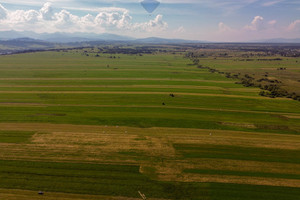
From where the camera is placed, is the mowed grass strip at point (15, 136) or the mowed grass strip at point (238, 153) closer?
the mowed grass strip at point (238, 153)

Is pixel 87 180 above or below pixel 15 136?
below

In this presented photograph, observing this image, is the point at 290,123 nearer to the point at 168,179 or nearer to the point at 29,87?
the point at 168,179

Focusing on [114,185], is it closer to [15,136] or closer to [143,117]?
[143,117]

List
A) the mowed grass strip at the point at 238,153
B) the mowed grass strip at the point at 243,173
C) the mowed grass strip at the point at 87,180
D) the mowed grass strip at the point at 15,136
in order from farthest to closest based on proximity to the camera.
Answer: the mowed grass strip at the point at 15,136 < the mowed grass strip at the point at 238,153 < the mowed grass strip at the point at 243,173 < the mowed grass strip at the point at 87,180

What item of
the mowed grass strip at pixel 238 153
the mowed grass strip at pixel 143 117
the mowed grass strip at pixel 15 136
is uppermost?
the mowed grass strip at pixel 143 117

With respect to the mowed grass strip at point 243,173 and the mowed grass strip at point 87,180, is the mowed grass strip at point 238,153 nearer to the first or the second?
the mowed grass strip at point 243,173

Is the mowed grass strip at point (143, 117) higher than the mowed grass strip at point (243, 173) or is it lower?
higher

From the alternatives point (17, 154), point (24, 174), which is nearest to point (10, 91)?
point (17, 154)

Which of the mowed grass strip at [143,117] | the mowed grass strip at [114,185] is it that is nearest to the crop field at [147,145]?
the mowed grass strip at [114,185]

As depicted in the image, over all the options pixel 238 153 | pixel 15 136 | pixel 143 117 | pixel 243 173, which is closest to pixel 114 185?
pixel 243 173
